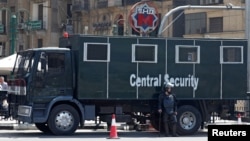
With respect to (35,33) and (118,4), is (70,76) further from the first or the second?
(35,33)

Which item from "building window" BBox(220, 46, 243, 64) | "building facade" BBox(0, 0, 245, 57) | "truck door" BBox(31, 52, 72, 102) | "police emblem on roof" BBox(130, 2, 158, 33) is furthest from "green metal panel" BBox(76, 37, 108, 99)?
"building facade" BBox(0, 0, 245, 57)

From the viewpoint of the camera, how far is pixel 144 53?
1855cm

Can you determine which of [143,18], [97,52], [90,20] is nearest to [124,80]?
[97,52]

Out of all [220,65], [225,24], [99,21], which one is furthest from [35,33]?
[220,65]

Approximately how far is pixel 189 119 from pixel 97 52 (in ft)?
Answer: 11.9

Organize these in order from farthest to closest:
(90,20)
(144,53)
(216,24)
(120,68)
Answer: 1. (90,20)
2. (216,24)
3. (144,53)
4. (120,68)

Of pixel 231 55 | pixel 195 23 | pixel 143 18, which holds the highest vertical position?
pixel 195 23

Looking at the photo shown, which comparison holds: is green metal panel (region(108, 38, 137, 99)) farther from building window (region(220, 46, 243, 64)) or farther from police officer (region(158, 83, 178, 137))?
building window (region(220, 46, 243, 64))

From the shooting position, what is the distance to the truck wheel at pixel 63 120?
1755cm

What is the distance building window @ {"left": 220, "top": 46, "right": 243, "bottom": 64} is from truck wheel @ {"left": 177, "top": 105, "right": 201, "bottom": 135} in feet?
6.20

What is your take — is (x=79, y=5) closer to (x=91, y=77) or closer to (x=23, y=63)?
(x=23, y=63)

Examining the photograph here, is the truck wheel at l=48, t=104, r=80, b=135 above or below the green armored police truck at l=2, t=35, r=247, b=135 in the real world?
below

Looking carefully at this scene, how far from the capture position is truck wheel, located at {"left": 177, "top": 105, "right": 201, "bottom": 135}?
18875 mm

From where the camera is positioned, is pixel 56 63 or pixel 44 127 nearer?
pixel 56 63
